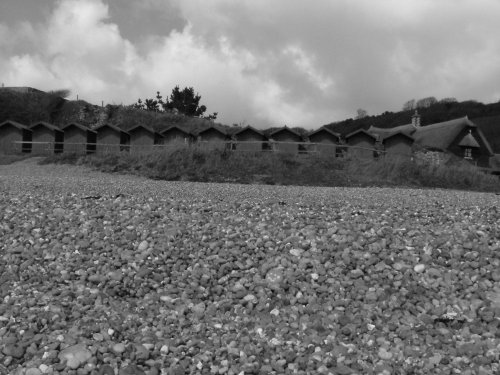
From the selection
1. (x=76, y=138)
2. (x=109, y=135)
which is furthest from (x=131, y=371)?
(x=76, y=138)

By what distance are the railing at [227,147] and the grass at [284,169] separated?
281 centimetres

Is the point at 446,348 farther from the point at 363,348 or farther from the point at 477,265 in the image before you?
the point at 477,265

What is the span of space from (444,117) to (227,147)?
6802 centimetres

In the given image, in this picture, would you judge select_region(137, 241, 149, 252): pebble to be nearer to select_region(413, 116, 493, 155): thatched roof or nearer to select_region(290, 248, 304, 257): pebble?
select_region(290, 248, 304, 257): pebble

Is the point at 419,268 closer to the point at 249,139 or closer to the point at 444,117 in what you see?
the point at 249,139

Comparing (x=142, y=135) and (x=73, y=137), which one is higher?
(x=142, y=135)

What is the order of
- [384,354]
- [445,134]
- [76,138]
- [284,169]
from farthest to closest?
1. [445,134]
2. [76,138]
3. [284,169]
4. [384,354]

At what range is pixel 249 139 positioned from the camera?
40.2m

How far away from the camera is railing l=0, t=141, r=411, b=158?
117 feet

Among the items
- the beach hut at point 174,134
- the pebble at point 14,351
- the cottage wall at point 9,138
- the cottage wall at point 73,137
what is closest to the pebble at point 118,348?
the pebble at point 14,351

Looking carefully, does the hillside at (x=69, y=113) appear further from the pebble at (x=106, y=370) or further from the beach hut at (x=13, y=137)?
the pebble at (x=106, y=370)

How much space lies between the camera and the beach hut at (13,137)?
137 ft

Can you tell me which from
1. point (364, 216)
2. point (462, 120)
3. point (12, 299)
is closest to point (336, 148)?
point (462, 120)

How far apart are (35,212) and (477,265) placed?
22.8 ft
